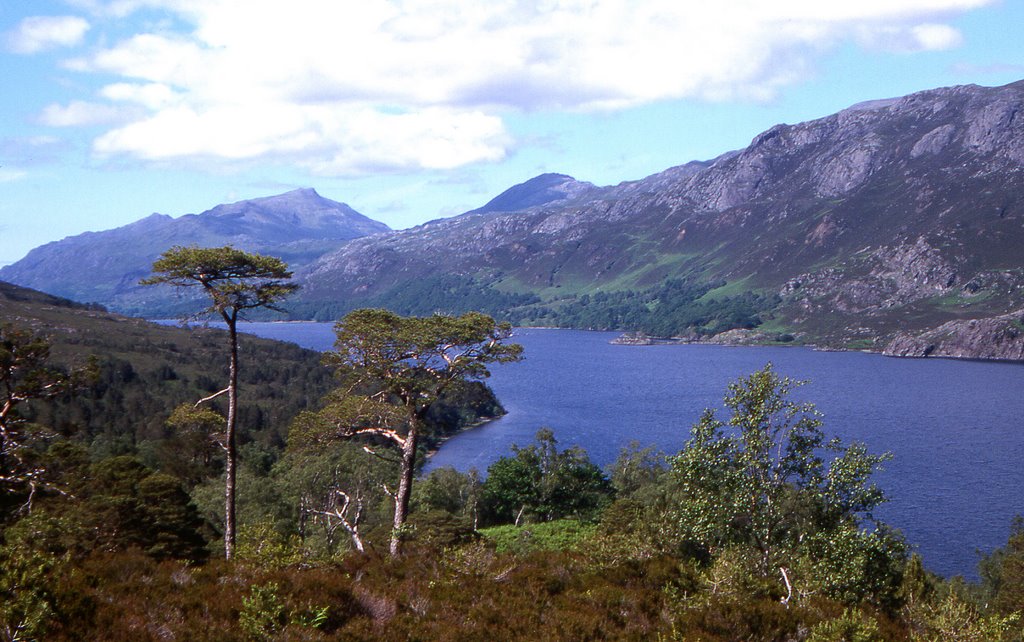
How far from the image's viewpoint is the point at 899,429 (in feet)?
411

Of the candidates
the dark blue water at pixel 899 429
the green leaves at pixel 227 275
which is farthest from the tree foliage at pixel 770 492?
the dark blue water at pixel 899 429

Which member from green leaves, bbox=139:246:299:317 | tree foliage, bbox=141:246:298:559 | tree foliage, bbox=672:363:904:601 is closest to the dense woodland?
tree foliage, bbox=672:363:904:601

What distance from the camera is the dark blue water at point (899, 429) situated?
3246 inches

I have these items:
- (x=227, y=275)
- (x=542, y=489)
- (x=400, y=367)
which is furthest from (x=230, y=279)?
(x=542, y=489)

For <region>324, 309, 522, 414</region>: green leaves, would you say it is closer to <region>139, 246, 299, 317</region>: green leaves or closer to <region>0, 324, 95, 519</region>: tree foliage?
<region>139, 246, 299, 317</region>: green leaves

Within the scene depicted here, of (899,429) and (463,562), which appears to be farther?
(899,429)

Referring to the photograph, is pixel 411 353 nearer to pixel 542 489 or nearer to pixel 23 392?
pixel 23 392

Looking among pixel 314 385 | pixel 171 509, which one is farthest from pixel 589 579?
pixel 314 385

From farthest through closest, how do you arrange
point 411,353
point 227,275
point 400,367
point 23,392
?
point 411,353 < point 400,367 < point 23,392 < point 227,275

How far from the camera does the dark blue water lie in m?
82.4

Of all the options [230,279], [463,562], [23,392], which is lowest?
[463,562]

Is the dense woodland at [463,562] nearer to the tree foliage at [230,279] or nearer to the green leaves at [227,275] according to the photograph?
the tree foliage at [230,279]

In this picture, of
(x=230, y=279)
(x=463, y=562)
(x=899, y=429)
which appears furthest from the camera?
(x=899, y=429)

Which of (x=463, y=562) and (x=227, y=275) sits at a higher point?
(x=227, y=275)
